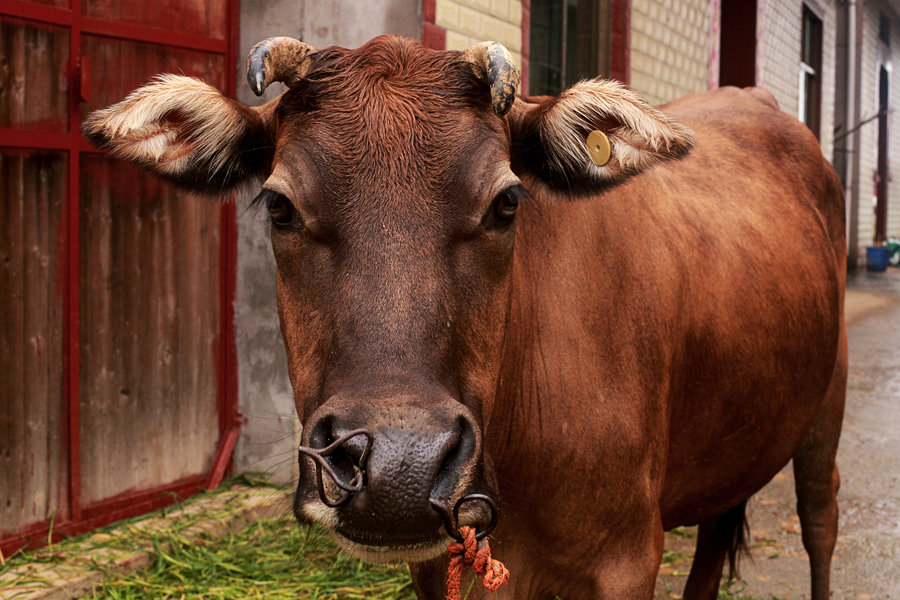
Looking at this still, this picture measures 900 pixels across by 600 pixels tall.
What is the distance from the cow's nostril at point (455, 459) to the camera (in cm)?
165

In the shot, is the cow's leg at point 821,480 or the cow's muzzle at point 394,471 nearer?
the cow's muzzle at point 394,471

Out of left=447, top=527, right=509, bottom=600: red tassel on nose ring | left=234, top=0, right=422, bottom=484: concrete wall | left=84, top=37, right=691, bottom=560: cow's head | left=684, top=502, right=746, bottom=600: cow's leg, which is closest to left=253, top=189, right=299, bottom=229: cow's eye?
left=84, top=37, right=691, bottom=560: cow's head

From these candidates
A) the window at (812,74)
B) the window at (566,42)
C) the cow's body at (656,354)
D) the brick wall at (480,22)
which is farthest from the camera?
the window at (812,74)

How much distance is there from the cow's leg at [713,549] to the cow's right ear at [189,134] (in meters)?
2.46

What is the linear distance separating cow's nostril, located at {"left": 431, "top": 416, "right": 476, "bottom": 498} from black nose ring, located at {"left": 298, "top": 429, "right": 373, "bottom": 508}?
131 millimetres

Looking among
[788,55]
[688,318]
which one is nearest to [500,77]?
[688,318]

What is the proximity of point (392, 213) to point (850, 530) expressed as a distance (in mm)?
3860

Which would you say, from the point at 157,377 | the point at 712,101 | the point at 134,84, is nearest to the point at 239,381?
the point at 157,377

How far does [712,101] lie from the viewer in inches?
165

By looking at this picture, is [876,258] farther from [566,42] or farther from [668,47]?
[566,42]

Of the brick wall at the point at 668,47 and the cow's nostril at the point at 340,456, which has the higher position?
the brick wall at the point at 668,47

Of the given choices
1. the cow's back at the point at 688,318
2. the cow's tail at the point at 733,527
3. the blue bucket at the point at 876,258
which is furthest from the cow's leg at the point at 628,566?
the blue bucket at the point at 876,258

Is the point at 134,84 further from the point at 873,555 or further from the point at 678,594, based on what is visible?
the point at 873,555

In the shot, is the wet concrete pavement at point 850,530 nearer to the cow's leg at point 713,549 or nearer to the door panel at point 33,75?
the cow's leg at point 713,549
